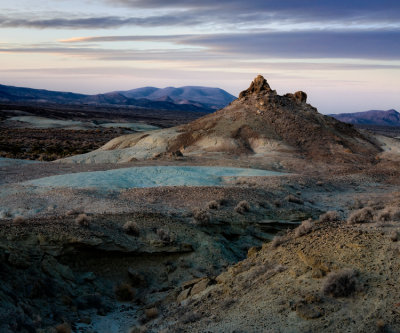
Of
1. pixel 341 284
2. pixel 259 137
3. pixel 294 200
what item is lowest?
pixel 294 200

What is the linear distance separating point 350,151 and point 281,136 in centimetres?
504

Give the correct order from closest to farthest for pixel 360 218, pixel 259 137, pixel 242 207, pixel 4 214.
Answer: pixel 360 218, pixel 4 214, pixel 242 207, pixel 259 137

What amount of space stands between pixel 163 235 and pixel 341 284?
683 centimetres

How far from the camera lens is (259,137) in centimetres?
3394

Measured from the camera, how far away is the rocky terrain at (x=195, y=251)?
7746 millimetres

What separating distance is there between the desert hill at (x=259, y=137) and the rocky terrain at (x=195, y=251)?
6595 millimetres

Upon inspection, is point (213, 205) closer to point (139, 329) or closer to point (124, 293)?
point (124, 293)

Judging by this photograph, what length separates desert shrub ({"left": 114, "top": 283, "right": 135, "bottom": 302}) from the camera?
436 inches

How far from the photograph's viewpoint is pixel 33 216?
14461 mm

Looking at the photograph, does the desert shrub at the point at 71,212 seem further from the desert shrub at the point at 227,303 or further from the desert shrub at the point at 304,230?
the desert shrub at the point at 227,303

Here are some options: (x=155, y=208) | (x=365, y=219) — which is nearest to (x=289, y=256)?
(x=365, y=219)

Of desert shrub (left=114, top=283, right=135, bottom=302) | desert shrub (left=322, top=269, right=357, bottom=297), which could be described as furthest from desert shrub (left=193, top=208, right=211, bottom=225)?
desert shrub (left=322, top=269, right=357, bottom=297)

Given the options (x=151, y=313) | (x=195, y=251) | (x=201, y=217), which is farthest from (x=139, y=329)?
(x=201, y=217)

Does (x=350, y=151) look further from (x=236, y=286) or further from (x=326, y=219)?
(x=236, y=286)
